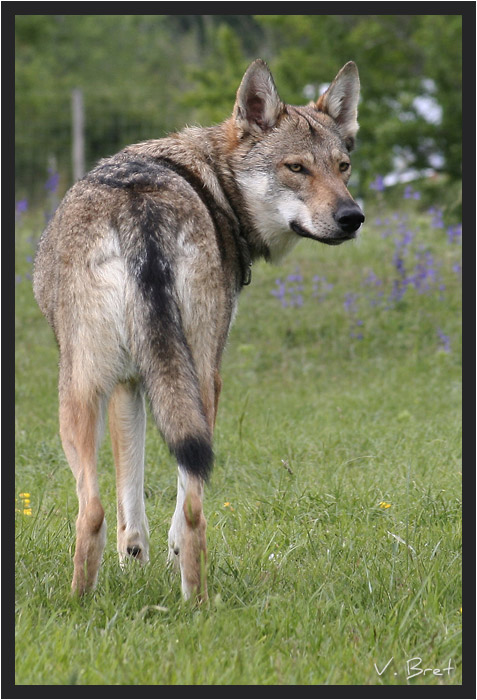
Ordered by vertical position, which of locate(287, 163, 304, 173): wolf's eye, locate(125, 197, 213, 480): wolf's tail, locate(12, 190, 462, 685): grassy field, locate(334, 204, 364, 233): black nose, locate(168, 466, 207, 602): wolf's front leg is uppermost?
locate(287, 163, 304, 173): wolf's eye

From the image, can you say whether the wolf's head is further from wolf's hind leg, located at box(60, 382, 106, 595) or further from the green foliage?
wolf's hind leg, located at box(60, 382, 106, 595)

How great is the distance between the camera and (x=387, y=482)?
523 centimetres

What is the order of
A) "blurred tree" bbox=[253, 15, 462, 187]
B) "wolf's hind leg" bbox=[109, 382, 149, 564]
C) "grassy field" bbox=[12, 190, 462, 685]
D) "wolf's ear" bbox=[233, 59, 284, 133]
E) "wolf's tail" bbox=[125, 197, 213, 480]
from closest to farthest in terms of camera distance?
"grassy field" bbox=[12, 190, 462, 685], "wolf's tail" bbox=[125, 197, 213, 480], "wolf's hind leg" bbox=[109, 382, 149, 564], "wolf's ear" bbox=[233, 59, 284, 133], "blurred tree" bbox=[253, 15, 462, 187]

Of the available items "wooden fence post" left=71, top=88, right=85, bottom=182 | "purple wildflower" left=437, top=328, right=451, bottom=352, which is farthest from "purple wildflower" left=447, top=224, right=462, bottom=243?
"wooden fence post" left=71, top=88, right=85, bottom=182

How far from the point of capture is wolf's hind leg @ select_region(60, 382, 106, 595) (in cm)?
345

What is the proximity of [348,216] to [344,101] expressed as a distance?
1082mm

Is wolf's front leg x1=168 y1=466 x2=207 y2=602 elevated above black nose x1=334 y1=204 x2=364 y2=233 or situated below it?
below

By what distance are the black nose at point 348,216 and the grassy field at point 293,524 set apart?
1.43 meters

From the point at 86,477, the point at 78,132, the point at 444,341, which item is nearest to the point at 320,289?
the point at 444,341

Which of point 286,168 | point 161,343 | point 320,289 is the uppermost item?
point 286,168

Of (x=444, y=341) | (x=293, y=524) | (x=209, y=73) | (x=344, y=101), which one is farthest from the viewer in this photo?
(x=209, y=73)

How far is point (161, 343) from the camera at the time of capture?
339 centimetres

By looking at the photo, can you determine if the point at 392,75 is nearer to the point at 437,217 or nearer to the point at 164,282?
the point at 437,217

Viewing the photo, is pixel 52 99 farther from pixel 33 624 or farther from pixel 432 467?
pixel 33 624
